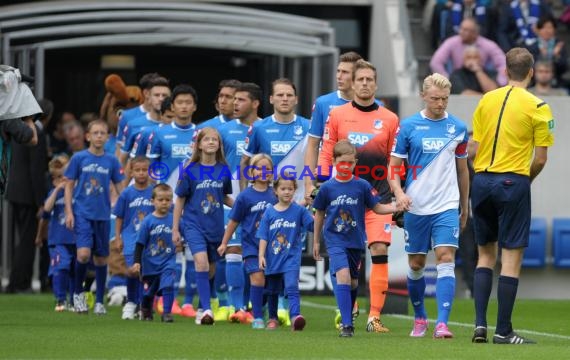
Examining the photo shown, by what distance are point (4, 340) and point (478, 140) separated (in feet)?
12.6

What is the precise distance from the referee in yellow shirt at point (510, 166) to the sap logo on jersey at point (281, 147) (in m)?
3.47

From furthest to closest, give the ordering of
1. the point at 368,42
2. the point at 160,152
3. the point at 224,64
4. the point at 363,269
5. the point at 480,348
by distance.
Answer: the point at 224,64 < the point at 368,42 < the point at 363,269 < the point at 160,152 < the point at 480,348

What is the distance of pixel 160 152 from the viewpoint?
53.8 ft

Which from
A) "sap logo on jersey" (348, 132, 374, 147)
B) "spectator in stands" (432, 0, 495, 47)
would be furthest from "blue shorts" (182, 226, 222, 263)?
"spectator in stands" (432, 0, 495, 47)

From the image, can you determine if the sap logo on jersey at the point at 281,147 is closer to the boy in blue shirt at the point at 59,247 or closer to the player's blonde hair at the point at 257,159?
the player's blonde hair at the point at 257,159

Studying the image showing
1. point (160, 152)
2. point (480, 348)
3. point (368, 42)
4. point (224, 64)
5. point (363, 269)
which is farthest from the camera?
point (224, 64)

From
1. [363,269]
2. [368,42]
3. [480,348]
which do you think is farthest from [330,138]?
[368,42]

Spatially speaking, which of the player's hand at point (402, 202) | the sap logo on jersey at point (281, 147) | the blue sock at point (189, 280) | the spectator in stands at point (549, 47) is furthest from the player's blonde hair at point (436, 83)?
the spectator in stands at point (549, 47)

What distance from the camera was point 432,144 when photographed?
41.4ft

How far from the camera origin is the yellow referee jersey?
11.6m

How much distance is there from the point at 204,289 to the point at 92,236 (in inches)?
92.2

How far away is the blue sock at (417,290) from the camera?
509 inches

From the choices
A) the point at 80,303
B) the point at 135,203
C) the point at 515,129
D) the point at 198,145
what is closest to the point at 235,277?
the point at 198,145

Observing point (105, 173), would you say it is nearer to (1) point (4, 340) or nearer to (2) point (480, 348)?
(1) point (4, 340)
